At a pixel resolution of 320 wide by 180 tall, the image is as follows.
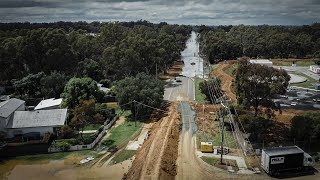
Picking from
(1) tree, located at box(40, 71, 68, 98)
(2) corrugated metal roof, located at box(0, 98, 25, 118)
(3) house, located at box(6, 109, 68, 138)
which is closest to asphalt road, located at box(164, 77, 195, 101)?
(1) tree, located at box(40, 71, 68, 98)

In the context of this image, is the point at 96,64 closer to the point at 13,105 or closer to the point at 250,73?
the point at 13,105

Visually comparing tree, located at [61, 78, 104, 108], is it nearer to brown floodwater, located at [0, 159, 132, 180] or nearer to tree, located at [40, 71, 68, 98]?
tree, located at [40, 71, 68, 98]

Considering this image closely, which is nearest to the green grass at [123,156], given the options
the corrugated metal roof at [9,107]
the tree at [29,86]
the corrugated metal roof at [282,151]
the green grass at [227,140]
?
the green grass at [227,140]

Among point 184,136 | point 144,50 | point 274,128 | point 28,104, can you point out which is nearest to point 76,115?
point 184,136

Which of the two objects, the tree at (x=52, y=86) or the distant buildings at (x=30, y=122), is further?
the tree at (x=52, y=86)

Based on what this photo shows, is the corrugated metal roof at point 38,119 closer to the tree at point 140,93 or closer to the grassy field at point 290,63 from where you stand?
the tree at point 140,93

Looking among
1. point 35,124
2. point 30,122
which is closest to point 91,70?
point 30,122
